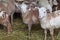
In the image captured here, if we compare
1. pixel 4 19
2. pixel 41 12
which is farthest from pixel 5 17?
pixel 41 12

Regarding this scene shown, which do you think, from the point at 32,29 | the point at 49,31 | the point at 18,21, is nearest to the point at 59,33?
the point at 49,31

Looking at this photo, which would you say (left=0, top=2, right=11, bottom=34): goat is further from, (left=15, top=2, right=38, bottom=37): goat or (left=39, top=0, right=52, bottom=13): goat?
(left=39, top=0, right=52, bottom=13): goat

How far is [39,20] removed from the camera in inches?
211

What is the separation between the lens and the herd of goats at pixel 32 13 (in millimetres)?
5148

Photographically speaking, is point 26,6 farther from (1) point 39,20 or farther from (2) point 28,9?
(1) point 39,20

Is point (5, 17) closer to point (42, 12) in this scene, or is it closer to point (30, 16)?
point (30, 16)

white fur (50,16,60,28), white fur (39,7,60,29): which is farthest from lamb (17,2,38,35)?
white fur (50,16,60,28)

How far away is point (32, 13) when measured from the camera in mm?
5438

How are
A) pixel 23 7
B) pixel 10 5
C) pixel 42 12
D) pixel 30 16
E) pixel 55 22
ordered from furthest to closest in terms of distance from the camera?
pixel 10 5, pixel 23 7, pixel 30 16, pixel 42 12, pixel 55 22

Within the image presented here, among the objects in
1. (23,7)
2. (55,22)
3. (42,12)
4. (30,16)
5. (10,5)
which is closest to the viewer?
(55,22)

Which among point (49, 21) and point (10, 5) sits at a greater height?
point (10, 5)

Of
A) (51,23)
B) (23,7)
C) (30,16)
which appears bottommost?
(51,23)

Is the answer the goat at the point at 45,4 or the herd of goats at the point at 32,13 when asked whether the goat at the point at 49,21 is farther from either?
the goat at the point at 45,4

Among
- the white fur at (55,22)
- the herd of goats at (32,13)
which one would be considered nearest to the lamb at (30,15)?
the herd of goats at (32,13)
